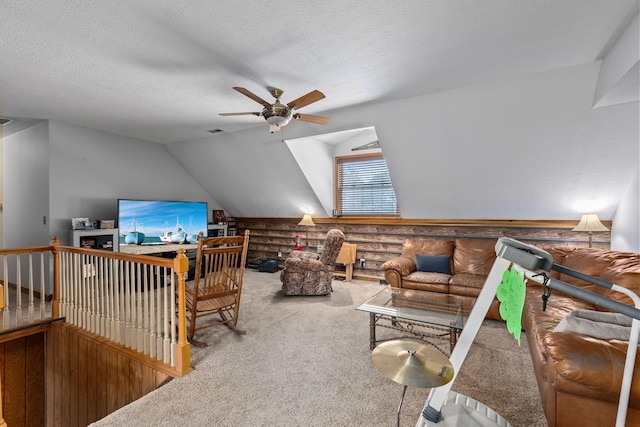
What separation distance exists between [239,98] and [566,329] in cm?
368

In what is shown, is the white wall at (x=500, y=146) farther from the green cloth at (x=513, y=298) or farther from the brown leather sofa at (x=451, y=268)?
the green cloth at (x=513, y=298)

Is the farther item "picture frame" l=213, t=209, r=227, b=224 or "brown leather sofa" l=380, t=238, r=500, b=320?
"picture frame" l=213, t=209, r=227, b=224

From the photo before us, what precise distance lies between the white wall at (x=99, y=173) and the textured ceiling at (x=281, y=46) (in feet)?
3.71

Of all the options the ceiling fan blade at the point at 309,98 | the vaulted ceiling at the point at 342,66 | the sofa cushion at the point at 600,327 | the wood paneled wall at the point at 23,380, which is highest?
the vaulted ceiling at the point at 342,66

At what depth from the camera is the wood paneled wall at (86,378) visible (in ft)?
9.17

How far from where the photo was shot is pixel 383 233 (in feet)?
18.5

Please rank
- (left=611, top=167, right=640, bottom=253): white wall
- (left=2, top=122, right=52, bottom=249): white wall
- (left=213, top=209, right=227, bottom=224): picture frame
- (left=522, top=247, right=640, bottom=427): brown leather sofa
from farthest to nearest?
(left=213, top=209, right=227, bottom=224): picture frame, (left=2, top=122, right=52, bottom=249): white wall, (left=611, top=167, right=640, bottom=253): white wall, (left=522, top=247, right=640, bottom=427): brown leather sofa

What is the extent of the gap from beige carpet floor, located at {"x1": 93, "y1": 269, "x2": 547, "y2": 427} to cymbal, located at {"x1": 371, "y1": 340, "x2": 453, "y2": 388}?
0.95m

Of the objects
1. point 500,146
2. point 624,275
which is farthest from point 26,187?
point 624,275

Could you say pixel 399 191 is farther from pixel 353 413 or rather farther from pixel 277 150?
pixel 353 413

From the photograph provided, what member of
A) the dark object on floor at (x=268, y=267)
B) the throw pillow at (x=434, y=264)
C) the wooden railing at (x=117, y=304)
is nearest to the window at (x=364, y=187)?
the throw pillow at (x=434, y=264)

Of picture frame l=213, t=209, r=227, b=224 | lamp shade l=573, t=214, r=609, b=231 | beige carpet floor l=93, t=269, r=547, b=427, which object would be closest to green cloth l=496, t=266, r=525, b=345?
beige carpet floor l=93, t=269, r=547, b=427

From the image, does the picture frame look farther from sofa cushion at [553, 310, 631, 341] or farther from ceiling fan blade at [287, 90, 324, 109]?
sofa cushion at [553, 310, 631, 341]

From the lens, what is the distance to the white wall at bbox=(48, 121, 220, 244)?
4.63 m
